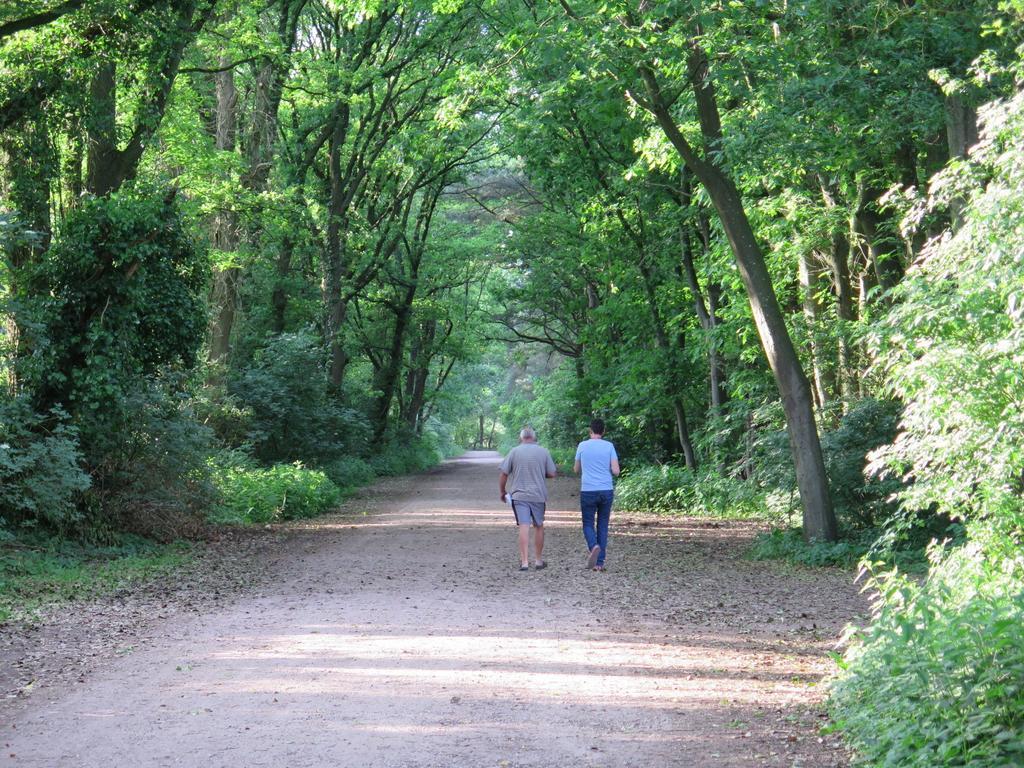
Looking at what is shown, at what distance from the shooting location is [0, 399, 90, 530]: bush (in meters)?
12.0

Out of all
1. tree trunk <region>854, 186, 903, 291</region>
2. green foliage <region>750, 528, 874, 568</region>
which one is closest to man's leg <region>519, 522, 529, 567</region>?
green foliage <region>750, 528, 874, 568</region>

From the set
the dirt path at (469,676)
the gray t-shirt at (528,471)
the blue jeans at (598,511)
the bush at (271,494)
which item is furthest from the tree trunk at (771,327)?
the bush at (271,494)

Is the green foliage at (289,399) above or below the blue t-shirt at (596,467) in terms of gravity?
above

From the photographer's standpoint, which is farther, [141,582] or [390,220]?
[390,220]

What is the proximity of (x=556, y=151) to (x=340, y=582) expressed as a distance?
14.9m

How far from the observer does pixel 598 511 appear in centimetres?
1321

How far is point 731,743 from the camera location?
5.73 meters

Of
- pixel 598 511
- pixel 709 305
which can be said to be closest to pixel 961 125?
pixel 598 511

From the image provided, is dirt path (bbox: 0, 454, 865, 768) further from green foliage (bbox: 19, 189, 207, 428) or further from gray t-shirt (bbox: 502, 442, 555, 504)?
green foliage (bbox: 19, 189, 207, 428)

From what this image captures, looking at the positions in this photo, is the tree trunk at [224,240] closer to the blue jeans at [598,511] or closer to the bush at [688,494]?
the bush at [688,494]

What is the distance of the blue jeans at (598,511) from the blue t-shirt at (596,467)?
0.09 meters

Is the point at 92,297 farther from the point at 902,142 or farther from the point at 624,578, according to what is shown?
the point at 902,142

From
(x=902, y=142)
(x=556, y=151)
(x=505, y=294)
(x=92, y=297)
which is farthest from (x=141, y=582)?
(x=505, y=294)

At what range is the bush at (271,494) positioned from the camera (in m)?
18.1
